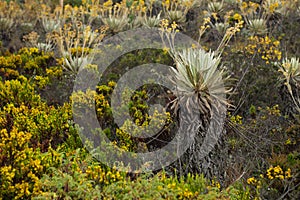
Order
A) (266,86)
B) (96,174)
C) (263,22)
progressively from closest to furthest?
(96,174)
(266,86)
(263,22)

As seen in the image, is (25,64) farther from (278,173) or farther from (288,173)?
(288,173)

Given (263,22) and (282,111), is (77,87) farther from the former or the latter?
A: (263,22)

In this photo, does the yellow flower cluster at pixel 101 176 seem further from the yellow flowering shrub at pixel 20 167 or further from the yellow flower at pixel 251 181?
the yellow flower at pixel 251 181

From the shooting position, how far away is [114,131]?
5.40m

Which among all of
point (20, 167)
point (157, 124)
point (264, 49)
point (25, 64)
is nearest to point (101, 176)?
point (20, 167)

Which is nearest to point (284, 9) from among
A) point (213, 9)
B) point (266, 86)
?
point (213, 9)

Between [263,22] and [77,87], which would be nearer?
[77,87]

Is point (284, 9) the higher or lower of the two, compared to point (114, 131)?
higher

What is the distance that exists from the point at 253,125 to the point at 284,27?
455 cm

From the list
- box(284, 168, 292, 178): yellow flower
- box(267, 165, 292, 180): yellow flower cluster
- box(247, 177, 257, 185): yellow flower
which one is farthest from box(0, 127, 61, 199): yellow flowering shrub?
box(284, 168, 292, 178): yellow flower

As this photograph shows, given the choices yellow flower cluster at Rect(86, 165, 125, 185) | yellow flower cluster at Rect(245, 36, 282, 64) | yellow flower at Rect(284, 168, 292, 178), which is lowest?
yellow flower at Rect(284, 168, 292, 178)

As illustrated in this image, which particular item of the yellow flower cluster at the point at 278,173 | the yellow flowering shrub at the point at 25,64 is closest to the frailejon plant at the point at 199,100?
the yellow flower cluster at the point at 278,173

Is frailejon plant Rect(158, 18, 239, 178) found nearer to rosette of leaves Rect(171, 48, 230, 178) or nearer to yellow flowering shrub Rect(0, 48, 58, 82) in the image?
rosette of leaves Rect(171, 48, 230, 178)

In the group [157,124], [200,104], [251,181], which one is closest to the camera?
[251,181]
